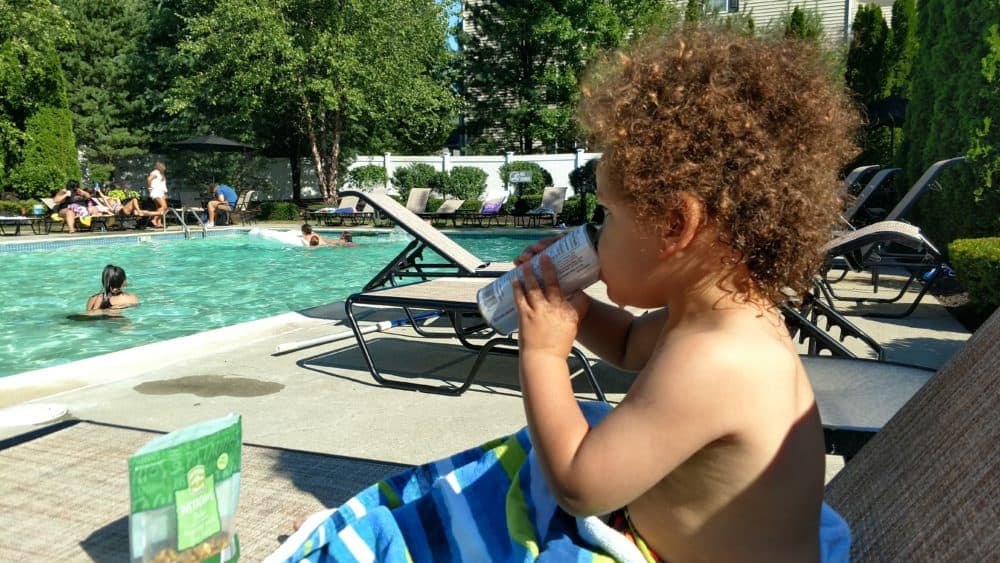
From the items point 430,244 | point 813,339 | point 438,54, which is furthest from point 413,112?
point 813,339

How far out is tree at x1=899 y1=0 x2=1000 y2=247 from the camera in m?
6.78

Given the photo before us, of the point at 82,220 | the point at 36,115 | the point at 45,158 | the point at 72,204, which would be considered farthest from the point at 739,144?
the point at 36,115

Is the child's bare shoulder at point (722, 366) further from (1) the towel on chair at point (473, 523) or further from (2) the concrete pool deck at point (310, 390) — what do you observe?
(2) the concrete pool deck at point (310, 390)

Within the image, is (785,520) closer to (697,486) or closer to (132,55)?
(697,486)

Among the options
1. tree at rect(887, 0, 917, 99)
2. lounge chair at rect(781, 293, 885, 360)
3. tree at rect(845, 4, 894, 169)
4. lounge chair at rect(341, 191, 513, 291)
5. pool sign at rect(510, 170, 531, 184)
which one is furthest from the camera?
pool sign at rect(510, 170, 531, 184)

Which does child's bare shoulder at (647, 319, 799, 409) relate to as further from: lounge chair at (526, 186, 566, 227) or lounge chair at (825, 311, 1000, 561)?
lounge chair at (526, 186, 566, 227)

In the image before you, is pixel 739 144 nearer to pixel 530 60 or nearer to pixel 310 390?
pixel 310 390

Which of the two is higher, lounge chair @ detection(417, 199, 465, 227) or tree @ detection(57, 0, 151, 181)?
tree @ detection(57, 0, 151, 181)

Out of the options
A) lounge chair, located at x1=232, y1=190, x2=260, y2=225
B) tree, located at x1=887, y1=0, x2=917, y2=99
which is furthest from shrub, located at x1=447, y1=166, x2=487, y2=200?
tree, located at x1=887, y1=0, x2=917, y2=99

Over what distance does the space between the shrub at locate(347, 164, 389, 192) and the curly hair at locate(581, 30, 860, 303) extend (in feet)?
84.2

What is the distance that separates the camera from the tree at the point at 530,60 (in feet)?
84.9

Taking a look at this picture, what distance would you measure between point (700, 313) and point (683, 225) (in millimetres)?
150

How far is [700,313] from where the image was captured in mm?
1192

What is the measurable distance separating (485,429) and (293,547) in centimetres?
205
